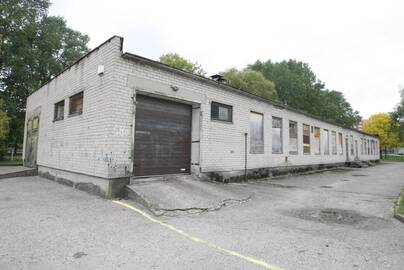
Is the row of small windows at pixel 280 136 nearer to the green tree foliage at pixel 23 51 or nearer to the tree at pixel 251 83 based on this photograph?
the tree at pixel 251 83

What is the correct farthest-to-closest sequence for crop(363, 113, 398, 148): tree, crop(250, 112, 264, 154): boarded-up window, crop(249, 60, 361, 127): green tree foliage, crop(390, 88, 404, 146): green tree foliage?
crop(363, 113, 398, 148): tree → crop(249, 60, 361, 127): green tree foliage → crop(390, 88, 404, 146): green tree foliage → crop(250, 112, 264, 154): boarded-up window

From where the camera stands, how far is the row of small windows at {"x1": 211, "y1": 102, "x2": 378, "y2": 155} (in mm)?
10391

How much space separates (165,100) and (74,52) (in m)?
23.6

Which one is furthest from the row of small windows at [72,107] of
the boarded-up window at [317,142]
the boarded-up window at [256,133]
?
the boarded-up window at [317,142]

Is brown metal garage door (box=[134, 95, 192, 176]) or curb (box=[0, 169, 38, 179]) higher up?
brown metal garage door (box=[134, 95, 192, 176])

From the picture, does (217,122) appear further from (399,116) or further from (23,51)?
(23,51)

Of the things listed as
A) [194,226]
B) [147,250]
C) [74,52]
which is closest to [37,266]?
[147,250]

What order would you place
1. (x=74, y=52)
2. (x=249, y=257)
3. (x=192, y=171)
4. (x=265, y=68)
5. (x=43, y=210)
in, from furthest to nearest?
(x=265, y=68)
(x=74, y=52)
(x=192, y=171)
(x=43, y=210)
(x=249, y=257)

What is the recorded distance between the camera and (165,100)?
827 cm

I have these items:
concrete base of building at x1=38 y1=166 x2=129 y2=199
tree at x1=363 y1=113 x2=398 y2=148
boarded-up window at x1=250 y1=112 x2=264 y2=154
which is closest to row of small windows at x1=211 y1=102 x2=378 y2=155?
boarded-up window at x1=250 y1=112 x2=264 y2=154

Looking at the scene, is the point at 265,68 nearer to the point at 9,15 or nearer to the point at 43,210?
the point at 9,15

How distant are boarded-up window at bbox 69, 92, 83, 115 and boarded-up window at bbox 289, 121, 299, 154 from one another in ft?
39.0

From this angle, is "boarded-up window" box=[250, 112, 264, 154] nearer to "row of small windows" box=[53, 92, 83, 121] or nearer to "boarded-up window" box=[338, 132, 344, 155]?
"row of small windows" box=[53, 92, 83, 121]

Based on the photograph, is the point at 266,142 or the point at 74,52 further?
the point at 74,52
